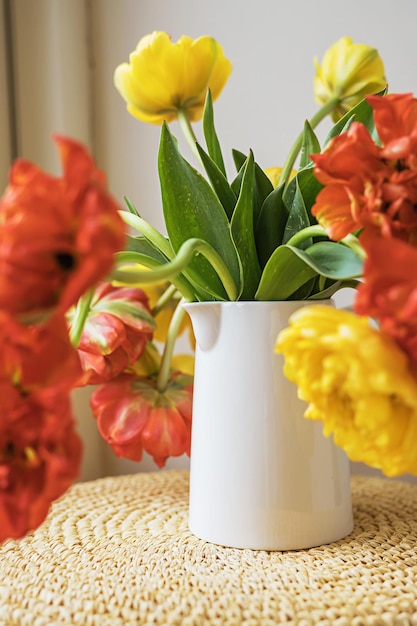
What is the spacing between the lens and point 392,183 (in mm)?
380

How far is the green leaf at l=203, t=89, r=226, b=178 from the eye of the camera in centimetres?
58

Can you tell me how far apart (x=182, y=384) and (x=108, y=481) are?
187 mm

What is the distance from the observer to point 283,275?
0.51 m

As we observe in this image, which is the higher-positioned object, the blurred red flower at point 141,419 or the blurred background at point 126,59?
the blurred background at point 126,59

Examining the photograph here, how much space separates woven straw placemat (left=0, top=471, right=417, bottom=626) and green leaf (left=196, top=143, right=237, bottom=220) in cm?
26

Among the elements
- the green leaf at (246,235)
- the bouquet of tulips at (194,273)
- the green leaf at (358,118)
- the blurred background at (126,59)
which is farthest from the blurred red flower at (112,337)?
the blurred background at (126,59)

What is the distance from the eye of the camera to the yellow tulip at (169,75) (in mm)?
607

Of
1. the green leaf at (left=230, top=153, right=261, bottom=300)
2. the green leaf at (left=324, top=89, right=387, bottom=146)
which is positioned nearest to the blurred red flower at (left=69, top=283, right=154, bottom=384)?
the green leaf at (left=230, top=153, right=261, bottom=300)

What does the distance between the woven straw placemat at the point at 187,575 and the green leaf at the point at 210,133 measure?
0.29m

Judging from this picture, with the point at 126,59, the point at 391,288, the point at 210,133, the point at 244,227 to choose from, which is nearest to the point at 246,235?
the point at 244,227

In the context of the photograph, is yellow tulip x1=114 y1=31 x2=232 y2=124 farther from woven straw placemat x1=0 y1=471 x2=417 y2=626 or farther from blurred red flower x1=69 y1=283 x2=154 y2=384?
woven straw placemat x1=0 y1=471 x2=417 y2=626

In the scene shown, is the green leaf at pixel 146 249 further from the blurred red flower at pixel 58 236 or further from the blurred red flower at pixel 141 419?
the blurred red flower at pixel 58 236

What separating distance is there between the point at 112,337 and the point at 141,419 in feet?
0.24

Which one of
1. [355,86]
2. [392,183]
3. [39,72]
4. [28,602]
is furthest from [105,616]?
[39,72]
